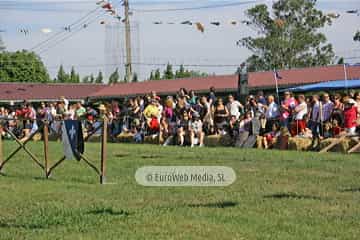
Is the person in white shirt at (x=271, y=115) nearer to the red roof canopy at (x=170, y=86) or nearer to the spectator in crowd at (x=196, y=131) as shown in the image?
the spectator in crowd at (x=196, y=131)

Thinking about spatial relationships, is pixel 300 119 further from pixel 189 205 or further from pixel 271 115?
pixel 189 205

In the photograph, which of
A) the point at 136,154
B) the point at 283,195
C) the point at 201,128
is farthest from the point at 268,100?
the point at 283,195

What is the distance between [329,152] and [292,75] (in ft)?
79.5

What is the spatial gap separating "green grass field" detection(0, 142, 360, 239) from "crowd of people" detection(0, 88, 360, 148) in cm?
497

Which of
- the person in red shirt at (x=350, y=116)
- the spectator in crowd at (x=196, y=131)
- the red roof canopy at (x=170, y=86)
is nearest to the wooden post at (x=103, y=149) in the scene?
the person in red shirt at (x=350, y=116)

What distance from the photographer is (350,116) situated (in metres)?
18.2

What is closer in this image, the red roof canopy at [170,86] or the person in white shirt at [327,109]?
the person in white shirt at [327,109]

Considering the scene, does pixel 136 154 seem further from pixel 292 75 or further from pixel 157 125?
pixel 292 75

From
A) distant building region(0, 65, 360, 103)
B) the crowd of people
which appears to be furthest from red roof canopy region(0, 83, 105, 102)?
the crowd of people

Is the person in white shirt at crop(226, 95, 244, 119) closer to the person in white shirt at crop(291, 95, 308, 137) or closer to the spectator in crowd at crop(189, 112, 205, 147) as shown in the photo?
the spectator in crowd at crop(189, 112, 205, 147)

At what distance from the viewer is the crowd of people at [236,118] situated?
19219 mm

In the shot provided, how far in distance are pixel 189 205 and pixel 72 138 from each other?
3.88 meters

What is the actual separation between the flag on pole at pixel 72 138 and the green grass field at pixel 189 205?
493mm

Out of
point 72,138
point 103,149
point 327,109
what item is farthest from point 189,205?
point 327,109
